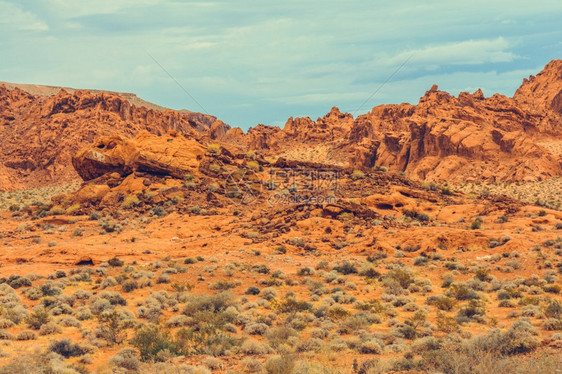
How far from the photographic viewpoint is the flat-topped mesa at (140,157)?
4206cm

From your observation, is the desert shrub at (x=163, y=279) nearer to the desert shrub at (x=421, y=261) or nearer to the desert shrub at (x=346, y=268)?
the desert shrub at (x=346, y=268)

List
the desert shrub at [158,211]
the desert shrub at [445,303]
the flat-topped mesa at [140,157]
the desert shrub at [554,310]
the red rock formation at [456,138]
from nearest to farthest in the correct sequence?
the desert shrub at [554,310], the desert shrub at [445,303], the desert shrub at [158,211], the flat-topped mesa at [140,157], the red rock formation at [456,138]

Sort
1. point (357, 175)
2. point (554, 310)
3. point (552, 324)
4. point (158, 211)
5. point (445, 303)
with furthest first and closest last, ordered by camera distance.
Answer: point (357, 175), point (158, 211), point (445, 303), point (554, 310), point (552, 324)

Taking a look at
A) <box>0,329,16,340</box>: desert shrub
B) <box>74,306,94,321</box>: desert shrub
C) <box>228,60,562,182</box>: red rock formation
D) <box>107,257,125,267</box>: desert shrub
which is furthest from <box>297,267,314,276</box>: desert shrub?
<box>228,60,562,182</box>: red rock formation

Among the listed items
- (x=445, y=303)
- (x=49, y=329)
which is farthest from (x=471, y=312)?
(x=49, y=329)

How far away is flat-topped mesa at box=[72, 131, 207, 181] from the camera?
42.1 metres

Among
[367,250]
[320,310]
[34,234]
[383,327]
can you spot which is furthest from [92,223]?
[383,327]

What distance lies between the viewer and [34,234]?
111 feet

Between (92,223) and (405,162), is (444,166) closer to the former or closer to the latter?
(405,162)

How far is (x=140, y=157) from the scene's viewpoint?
4144cm

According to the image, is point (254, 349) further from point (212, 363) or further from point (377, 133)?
point (377, 133)

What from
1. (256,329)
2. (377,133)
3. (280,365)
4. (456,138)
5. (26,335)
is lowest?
(256,329)

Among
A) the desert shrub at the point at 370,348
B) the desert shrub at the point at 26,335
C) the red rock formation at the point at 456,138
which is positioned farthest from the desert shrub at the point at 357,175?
the desert shrub at the point at 26,335

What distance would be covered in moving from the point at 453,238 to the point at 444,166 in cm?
4098
